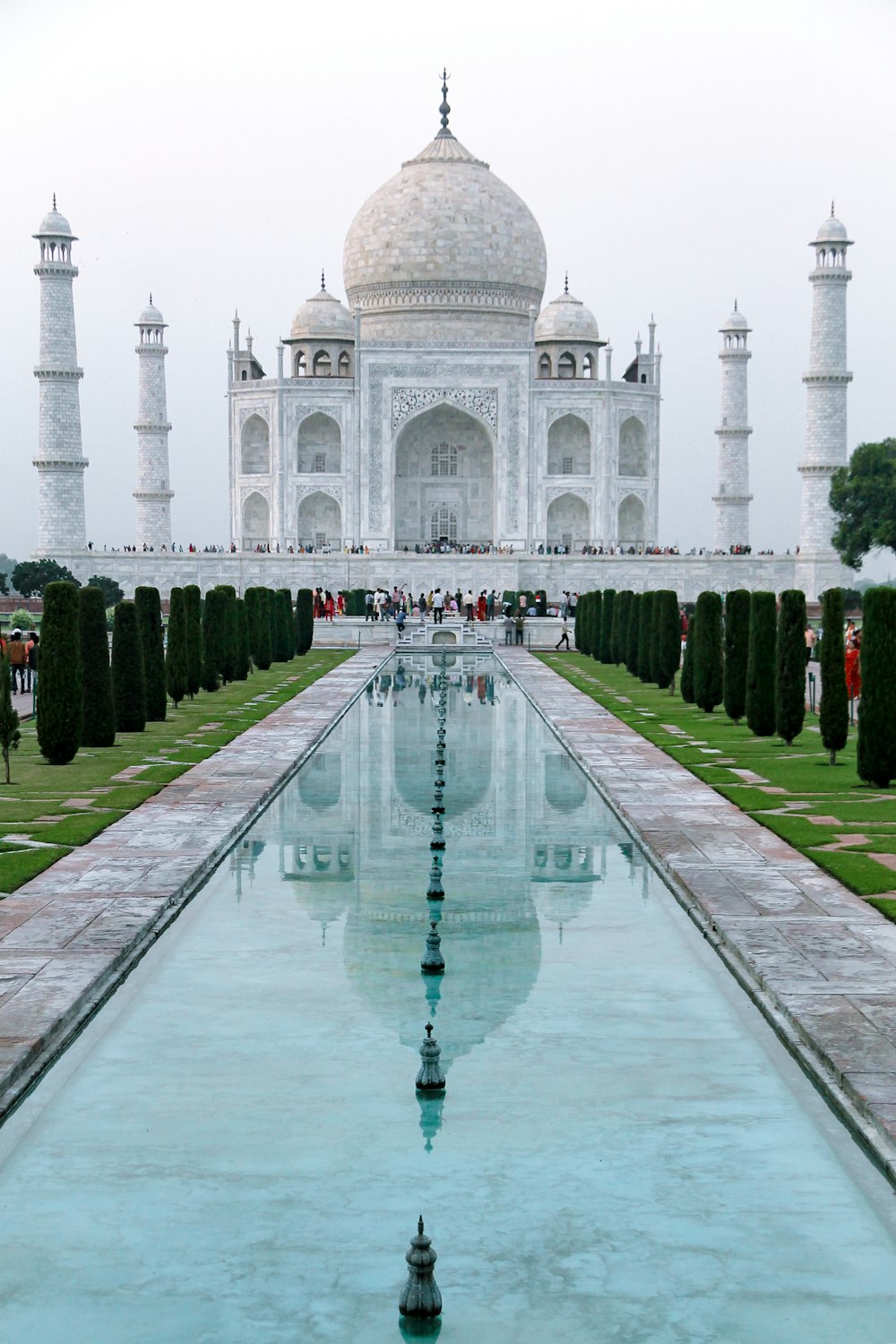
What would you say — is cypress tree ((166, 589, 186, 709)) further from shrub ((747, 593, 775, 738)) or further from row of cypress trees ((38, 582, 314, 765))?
shrub ((747, 593, 775, 738))

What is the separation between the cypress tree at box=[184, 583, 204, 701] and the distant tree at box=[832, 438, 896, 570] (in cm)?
2043

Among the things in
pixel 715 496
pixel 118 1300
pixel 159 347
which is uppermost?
pixel 159 347

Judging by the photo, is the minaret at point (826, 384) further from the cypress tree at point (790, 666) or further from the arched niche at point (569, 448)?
the cypress tree at point (790, 666)

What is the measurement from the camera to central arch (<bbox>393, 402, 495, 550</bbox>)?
4234 cm

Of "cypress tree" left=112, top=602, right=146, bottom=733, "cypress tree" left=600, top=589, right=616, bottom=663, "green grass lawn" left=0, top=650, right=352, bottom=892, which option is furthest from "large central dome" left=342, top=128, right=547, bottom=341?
"cypress tree" left=112, top=602, right=146, bottom=733

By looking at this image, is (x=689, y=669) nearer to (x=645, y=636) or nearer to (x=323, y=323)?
(x=645, y=636)

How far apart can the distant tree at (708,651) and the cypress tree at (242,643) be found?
6.44 meters

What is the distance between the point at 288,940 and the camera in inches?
243

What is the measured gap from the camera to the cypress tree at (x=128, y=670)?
13680mm

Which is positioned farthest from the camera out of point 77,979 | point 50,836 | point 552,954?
point 50,836

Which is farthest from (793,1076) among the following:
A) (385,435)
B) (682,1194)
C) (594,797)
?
(385,435)

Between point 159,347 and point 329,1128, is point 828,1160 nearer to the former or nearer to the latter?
point 329,1128

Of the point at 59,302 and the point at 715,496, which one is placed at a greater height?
the point at 59,302

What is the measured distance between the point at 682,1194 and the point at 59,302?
35094 millimetres
